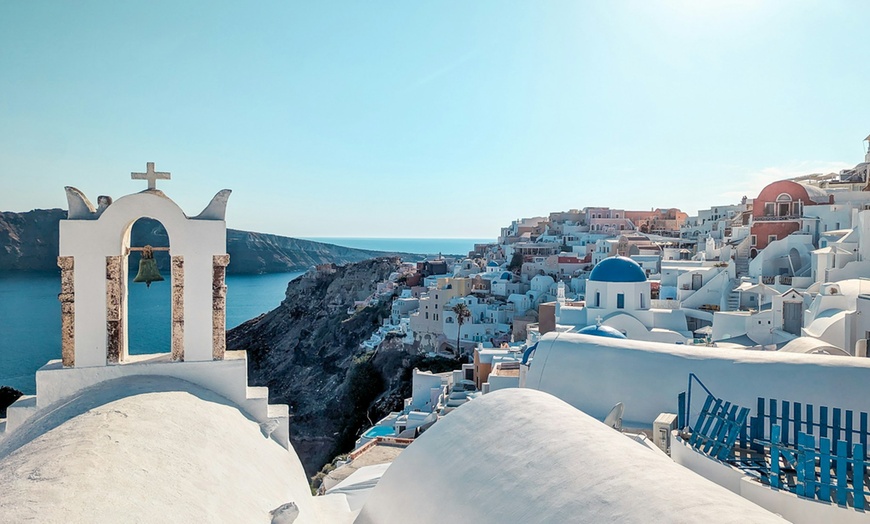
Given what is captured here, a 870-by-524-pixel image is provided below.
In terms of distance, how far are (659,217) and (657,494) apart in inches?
2294

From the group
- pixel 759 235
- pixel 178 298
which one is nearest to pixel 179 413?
pixel 178 298

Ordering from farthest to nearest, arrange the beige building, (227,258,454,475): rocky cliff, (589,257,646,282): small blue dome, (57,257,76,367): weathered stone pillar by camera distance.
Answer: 1. the beige building
2. (227,258,454,475): rocky cliff
3. (589,257,646,282): small blue dome
4. (57,257,76,367): weathered stone pillar

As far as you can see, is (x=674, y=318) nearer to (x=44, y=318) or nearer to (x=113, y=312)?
(x=113, y=312)

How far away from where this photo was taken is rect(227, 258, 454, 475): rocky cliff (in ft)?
111

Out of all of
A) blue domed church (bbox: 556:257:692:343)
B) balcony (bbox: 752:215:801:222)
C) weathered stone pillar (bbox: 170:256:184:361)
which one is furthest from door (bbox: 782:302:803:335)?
weathered stone pillar (bbox: 170:256:184:361)

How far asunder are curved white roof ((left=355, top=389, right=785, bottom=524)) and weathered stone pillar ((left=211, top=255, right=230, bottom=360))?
6.25 ft

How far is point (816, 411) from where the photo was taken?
6.38 m

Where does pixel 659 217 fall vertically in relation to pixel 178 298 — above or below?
above

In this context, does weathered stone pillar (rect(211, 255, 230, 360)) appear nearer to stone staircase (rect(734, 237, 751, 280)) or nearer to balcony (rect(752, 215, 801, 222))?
stone staircase (rect(734, 237, 751, 280))

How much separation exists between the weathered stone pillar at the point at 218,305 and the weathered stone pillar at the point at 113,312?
766 millimetres

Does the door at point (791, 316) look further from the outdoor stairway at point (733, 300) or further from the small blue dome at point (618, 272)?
the outdoor stairway at point (733, 300)

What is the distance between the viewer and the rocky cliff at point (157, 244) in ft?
304

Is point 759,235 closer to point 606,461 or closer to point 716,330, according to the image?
point 716,330

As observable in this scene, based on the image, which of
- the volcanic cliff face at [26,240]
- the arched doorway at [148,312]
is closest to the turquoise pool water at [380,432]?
the arched doorway at [148,312]
